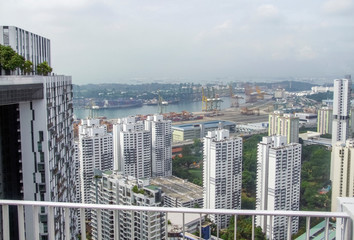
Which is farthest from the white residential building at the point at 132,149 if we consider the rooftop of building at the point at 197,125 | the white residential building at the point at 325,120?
the white residential building at the point at 325,120

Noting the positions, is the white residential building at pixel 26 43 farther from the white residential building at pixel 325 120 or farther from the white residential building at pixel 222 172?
the white residential building at pixel 325 120

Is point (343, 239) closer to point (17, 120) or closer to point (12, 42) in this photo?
point (17, 120)

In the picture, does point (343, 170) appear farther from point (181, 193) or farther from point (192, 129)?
point (192, 129)

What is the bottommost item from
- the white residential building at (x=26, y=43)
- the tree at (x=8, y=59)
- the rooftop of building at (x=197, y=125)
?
the rooftop of building at (x=197, y=125)

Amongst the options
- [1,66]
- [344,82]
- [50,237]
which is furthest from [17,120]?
[344,82]

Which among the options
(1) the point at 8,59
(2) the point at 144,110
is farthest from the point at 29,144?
(2) the point at 144,110

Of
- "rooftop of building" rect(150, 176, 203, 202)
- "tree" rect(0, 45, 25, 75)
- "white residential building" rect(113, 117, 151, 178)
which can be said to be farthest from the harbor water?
"tree" rect(0, 45, 25, 75)

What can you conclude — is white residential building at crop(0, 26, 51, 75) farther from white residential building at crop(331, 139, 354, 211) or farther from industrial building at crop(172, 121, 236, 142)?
industrial building at crop(172, 121, 236, 142)
